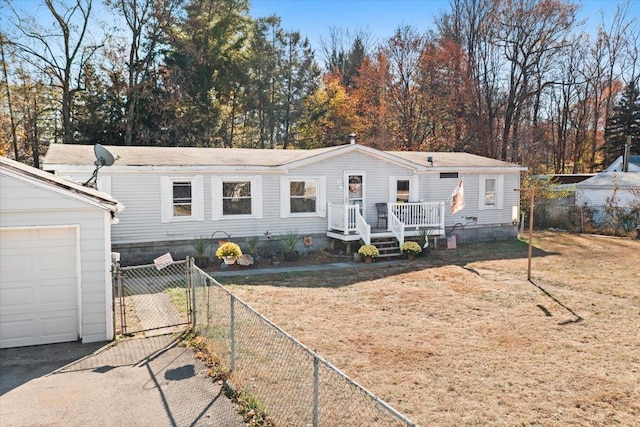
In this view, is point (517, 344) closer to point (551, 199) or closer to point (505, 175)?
point (505, 175)

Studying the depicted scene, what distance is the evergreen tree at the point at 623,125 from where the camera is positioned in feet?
122

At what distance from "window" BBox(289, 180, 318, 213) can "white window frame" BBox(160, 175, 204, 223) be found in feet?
10.4

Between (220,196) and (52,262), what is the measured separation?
8019mm

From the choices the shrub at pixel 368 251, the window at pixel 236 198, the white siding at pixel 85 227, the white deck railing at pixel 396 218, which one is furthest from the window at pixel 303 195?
the white siding at pixel 85 227

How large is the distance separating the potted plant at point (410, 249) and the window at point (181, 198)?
7397 mm

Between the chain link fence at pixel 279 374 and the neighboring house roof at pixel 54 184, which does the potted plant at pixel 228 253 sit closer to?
the chain link fence at pixel 279 374

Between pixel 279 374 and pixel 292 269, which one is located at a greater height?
pixel 292 269

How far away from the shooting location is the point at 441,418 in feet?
17.6

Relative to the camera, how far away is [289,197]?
53.8 feet

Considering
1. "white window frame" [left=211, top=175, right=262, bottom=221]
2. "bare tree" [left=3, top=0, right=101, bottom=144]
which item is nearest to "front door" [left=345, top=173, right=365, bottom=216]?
"white window frame" [left=211, top=175, right=262, bottom=221]

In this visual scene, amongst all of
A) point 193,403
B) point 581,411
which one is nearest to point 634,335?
point 581,411

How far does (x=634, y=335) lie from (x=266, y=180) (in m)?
11.3

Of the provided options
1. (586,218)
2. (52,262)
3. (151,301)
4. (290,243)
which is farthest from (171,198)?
(586,218)

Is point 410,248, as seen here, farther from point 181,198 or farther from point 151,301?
point 151,301
